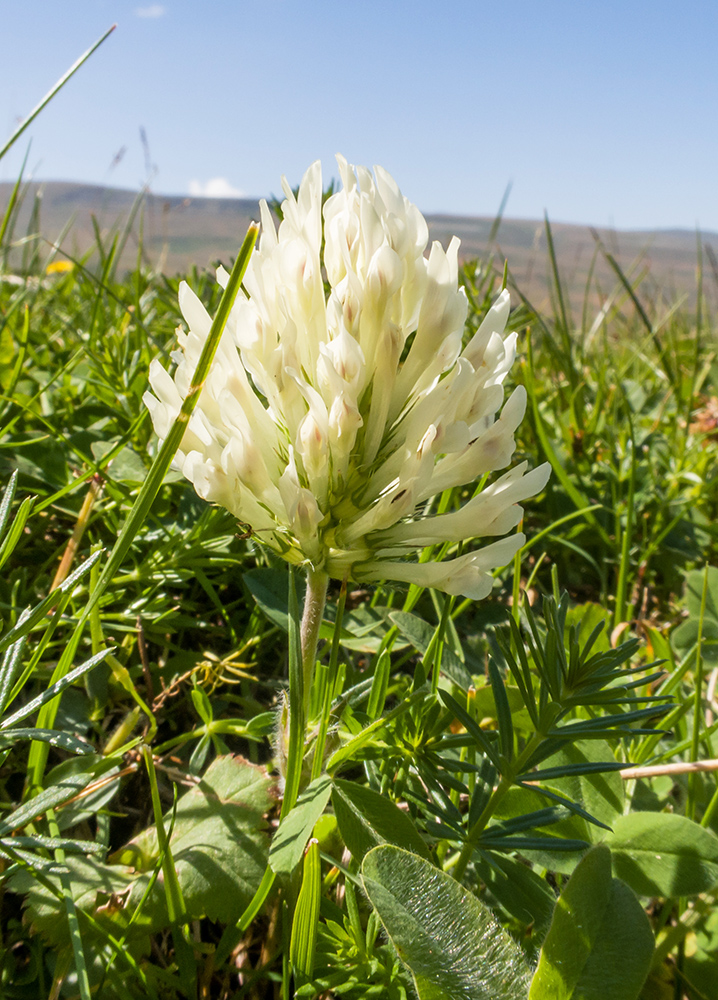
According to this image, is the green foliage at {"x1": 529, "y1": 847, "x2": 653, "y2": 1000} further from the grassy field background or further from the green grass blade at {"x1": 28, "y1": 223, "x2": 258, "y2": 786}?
the green grass blade at {"x1": 28, "y1": 223, "x2": 258, "y2": 786}

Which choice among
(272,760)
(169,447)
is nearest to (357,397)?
(169,447)

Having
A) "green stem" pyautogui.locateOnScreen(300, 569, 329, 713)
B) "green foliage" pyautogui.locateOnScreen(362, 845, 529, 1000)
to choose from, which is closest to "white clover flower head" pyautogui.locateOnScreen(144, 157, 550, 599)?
"green stem" pyautogui.locateOnScreen(300, 569, 329, 713)

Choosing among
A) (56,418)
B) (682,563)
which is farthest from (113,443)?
(682,563)

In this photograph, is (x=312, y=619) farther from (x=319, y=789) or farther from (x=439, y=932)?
(x=439, y=932)

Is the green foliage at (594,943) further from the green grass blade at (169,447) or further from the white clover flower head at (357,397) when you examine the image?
the green grass blade at (169,447)

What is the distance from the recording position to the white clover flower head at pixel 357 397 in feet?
3.74

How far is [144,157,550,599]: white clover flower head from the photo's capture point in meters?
1.14

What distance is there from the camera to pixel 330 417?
3.67ft

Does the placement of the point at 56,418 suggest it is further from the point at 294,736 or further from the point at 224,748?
the point at 294,736

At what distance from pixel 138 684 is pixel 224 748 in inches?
13.2

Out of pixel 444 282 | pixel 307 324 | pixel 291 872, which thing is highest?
pixel 444 282

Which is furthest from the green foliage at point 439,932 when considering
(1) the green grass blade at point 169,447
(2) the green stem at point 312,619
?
(1) the green grass blade at point 169,447

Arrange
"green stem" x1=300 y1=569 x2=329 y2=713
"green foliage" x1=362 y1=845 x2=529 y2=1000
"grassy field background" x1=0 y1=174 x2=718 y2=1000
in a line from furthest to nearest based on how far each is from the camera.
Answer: "green stem" x1=300 y1=569 x2=329 y2=713
"grassy field background" x1=0 y1=174 x2=718 y2=1000
"green foliage" x1=362 y1=845 x2=529 y2=1000

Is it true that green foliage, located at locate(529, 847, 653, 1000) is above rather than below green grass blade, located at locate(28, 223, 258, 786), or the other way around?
below
